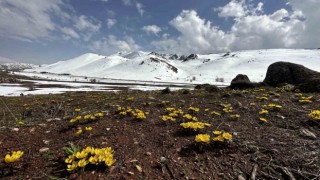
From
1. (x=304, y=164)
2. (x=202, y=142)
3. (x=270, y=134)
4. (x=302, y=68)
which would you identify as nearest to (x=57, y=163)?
(x=202, y=142)

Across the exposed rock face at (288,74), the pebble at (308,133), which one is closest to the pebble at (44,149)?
the pebble at (308,133)

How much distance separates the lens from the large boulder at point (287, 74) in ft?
74.3

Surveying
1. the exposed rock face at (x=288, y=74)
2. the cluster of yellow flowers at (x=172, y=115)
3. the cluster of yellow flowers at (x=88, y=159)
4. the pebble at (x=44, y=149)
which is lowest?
the pebble at (x=44, y=149)

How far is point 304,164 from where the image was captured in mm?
5023

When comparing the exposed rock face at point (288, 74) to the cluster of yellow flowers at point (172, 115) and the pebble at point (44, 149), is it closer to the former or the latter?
the cluster of yellow flowers at point (172, 115)

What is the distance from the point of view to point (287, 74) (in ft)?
79.7

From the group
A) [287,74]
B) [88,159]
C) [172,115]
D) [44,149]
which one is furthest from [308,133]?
[287,74]

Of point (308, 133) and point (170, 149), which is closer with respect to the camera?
point (170, 149)

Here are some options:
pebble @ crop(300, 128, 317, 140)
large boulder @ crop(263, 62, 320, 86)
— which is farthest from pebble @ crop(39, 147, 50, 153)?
large boulder @ crop(263, 62, 320, 86)


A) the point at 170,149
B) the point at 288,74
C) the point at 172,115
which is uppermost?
the point at 288,74

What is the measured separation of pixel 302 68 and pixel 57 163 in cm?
2660

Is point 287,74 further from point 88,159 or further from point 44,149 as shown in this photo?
point 44,149

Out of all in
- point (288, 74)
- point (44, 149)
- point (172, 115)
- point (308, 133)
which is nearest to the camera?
point (44, 149)

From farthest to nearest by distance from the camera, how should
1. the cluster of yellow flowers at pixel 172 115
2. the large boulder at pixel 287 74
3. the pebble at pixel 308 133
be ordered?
the large boulder at pixel 287 74 < the cluster of yellow flowers at pixel 172 115 < the pebble at pixel 308 133
